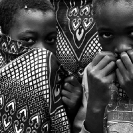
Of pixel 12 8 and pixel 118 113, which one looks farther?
pixel 12 8

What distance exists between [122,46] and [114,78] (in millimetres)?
131

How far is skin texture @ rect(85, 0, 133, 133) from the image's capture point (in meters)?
1.07

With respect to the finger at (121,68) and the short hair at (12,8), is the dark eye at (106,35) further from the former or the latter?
the short hair at (12,8)

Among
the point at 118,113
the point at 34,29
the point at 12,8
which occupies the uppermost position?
the point at 12,8

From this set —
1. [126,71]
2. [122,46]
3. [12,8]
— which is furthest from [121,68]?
[12,8]

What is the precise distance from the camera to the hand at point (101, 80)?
1089 mm

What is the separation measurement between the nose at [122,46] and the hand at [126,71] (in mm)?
82

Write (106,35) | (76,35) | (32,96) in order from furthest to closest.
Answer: (76,35) → (106,35) → (32,96)

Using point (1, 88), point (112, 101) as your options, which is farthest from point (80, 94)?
point (1, 88)

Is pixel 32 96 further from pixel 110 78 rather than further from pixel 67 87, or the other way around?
pixel 110 78

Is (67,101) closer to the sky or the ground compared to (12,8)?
closer to the ground

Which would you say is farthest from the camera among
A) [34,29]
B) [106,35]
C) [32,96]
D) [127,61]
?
[34,29]

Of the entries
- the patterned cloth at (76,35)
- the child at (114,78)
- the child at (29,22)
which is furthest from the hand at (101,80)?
the patterned cloth at (76,35)

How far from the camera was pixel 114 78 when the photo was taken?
1.11 m
